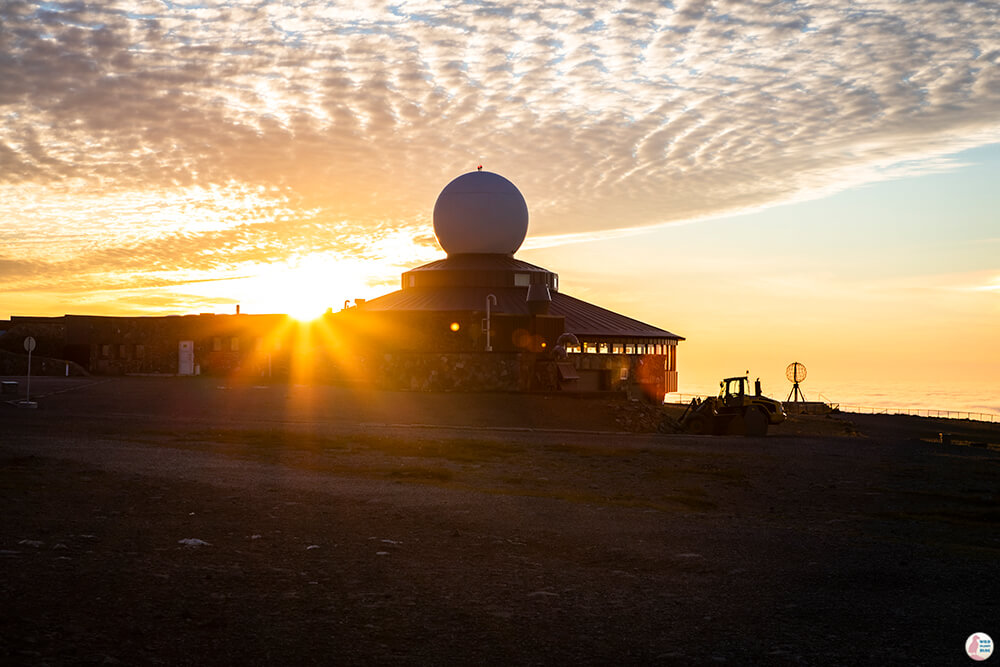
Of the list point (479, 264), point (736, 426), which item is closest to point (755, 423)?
point (736, 426)

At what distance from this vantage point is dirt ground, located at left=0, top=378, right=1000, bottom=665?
6.75m

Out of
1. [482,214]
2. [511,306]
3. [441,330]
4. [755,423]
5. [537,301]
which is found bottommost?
[755,423]

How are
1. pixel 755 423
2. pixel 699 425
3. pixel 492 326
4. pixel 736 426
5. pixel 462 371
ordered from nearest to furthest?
pixel 755 423
pixel 736 426
pixel 699 425
pixel 462 371
pixel 492 326

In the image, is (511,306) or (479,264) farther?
(479,264)

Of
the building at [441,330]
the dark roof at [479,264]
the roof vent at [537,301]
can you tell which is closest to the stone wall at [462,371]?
the building at [441,330]

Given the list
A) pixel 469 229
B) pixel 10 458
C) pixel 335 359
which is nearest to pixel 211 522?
pixel 10 458

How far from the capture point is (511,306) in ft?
191

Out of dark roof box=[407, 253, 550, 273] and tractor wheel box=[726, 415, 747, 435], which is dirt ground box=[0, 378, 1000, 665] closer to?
tractor wheel box=[726, 415, 747, 435]

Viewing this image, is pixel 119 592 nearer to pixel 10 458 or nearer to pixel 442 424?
pixel 10 458

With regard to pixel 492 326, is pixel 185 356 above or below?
below

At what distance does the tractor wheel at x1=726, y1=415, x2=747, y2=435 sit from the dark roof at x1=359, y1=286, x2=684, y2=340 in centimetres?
2395

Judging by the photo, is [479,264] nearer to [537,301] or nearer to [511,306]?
[511,306]

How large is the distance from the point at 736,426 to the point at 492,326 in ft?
66.5

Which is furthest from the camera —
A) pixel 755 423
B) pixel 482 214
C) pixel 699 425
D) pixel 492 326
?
pixel 482 214
